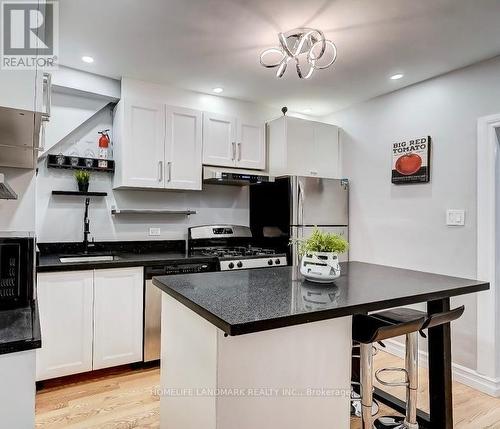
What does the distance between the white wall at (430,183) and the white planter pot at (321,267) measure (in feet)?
5.28

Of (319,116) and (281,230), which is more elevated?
(319,116)

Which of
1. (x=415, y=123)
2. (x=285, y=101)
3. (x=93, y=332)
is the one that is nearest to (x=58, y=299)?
(x=93, y=332)

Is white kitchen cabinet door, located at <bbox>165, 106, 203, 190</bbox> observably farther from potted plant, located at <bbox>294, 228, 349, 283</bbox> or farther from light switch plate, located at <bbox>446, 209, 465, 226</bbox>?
light switch plate, located at <bbox>446, 209, 465, 226</bbox>

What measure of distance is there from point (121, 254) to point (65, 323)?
0.83 m

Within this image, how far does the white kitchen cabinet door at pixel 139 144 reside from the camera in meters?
2.96

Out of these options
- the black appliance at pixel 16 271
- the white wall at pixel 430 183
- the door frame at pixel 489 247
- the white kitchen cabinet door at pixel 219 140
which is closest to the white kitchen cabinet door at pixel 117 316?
the black appliance at pixel 16 271

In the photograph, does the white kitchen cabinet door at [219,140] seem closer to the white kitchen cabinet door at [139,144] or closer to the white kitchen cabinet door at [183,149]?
the white kitchen cabinet door at [183,149]

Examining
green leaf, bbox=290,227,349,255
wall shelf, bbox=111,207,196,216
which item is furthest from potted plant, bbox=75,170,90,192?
green leaf, bbox=290,227,349,255

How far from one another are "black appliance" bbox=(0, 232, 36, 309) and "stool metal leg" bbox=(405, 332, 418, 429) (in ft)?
6.18

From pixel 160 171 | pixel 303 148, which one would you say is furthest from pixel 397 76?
pixel 160 171

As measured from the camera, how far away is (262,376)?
1334 millimetres

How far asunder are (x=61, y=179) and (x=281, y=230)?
6.86ft

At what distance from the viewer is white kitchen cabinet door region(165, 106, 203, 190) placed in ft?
10.3

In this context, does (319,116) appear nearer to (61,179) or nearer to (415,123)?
(415,123)
